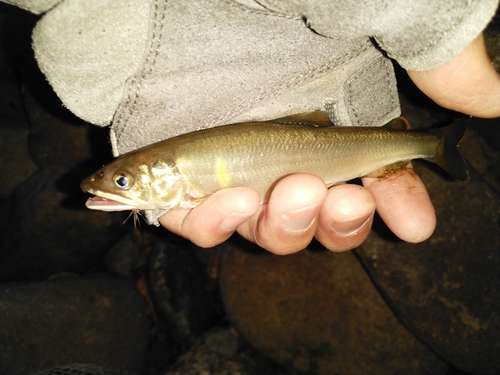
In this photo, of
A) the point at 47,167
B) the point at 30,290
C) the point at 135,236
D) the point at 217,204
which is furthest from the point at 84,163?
the point at 217,204

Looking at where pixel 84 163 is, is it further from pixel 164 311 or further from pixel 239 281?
pixel 239 281

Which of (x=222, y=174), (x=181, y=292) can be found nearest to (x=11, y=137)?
(x=181, y=292)

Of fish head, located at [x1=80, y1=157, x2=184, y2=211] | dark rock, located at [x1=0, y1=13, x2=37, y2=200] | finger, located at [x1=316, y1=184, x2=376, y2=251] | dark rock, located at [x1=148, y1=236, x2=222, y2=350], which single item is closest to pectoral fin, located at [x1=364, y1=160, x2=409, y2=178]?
finger, located at [x1=316, y1=184, x2=376, y2=251]

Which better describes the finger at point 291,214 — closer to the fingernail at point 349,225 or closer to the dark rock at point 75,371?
the fingernail at point 349,225

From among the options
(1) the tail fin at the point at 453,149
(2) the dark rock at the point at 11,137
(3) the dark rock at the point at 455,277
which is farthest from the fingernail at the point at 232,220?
(2) the dark rock at the point at 11,137

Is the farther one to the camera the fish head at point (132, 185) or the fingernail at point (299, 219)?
the fish head at point (132, 185)

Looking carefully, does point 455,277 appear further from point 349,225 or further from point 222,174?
point 222,174
